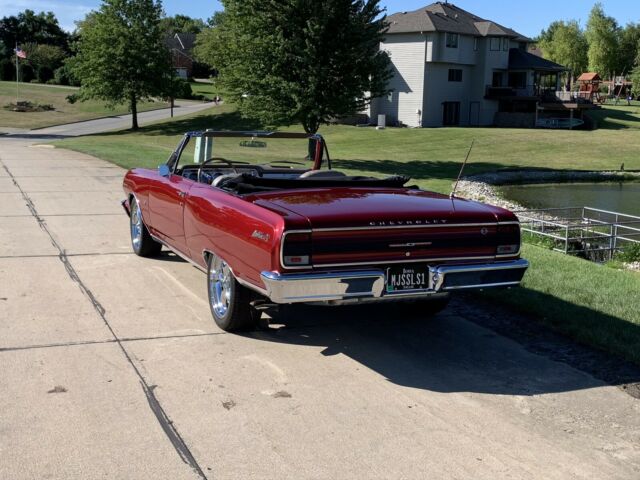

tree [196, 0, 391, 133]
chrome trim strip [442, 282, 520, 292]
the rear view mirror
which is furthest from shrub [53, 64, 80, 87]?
chrome trim strip [442, 282, 520, 292]

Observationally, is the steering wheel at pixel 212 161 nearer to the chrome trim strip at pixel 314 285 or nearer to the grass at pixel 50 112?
the chrome trim strip at pixel 314 285

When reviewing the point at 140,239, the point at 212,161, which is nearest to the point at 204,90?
the point at 140,239

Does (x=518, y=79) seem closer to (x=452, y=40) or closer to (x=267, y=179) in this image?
(x=452, y=40)

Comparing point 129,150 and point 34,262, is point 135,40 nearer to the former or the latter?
point 129,150

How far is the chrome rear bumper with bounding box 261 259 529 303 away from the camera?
4.82 m

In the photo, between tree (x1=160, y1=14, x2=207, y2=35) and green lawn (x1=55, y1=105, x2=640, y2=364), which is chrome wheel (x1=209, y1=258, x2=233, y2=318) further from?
tree (x1=160, y1=14, x2=207, y2=35)

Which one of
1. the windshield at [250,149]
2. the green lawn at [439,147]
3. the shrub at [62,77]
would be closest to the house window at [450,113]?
the green lawn at [439,147]

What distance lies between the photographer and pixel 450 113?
5559 centimetres

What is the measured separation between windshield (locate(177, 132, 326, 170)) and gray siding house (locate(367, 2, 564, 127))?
45.9 m

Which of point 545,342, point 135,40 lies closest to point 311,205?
point 545,342

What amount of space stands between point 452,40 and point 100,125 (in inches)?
1064

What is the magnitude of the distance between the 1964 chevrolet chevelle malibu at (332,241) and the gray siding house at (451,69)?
47.6m

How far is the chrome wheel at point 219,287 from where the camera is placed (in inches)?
226

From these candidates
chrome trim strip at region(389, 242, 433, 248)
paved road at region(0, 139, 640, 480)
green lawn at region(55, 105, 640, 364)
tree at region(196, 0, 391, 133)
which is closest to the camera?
paved road at region(0, 139, 640, 480)
